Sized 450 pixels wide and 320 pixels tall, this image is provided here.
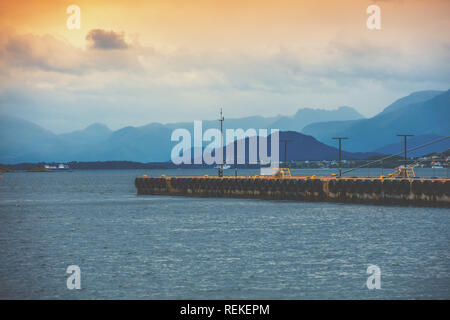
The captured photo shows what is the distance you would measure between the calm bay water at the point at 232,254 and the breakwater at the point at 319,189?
6.04 feet

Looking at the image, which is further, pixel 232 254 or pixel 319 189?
pixel 319 189

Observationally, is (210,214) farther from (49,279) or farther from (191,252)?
(49,279)

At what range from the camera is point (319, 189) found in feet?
246

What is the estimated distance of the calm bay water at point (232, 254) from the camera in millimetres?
27031

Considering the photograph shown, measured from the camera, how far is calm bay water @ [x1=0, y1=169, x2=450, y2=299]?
27.0 metres

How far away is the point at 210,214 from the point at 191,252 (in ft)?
88.1

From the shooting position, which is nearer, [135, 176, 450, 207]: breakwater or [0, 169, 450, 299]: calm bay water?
[0, 169, 450, 299]: calm bay water

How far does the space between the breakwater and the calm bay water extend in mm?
1840

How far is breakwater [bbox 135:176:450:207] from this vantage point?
63.1 m

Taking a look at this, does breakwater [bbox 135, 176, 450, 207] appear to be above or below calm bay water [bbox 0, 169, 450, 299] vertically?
above

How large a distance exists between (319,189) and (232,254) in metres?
39.9

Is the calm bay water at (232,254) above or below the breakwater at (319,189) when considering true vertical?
below

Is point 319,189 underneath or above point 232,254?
above
